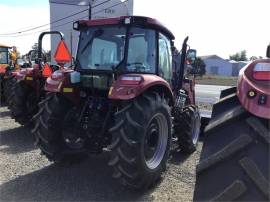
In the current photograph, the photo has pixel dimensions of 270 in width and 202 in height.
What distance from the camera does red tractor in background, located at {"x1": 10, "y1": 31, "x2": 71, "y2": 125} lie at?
24.9 ft

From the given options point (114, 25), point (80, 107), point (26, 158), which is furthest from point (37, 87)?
A: point (114, 25)

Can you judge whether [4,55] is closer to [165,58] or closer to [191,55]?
[191,55]

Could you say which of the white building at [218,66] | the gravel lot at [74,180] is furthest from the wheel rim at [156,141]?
the white building at [218,66]

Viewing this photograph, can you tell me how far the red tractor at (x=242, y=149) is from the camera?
2.21m

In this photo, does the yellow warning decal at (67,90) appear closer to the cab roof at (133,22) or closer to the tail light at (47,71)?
the cab roof at (133,22)

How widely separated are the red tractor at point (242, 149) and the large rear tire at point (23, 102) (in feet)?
19.3

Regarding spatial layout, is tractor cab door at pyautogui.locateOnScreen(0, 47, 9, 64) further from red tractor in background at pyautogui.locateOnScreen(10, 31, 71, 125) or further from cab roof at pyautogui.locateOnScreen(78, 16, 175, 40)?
cab roof at pyautogui.locateOnScreen(78, 16, 175, 40)

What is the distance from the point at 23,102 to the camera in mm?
7648

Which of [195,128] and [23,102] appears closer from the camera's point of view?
[195,128]

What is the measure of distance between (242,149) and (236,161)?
9cm

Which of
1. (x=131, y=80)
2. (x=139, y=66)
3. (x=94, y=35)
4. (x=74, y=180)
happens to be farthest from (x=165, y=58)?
(x=74, y=180)

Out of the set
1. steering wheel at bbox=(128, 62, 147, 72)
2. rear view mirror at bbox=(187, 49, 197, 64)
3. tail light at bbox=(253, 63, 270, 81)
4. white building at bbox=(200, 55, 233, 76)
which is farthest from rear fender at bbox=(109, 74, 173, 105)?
white building at bbox=(200, 55, 233, 76)

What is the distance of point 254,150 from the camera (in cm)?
225

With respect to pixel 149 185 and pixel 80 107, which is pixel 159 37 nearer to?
pixel 80 107
